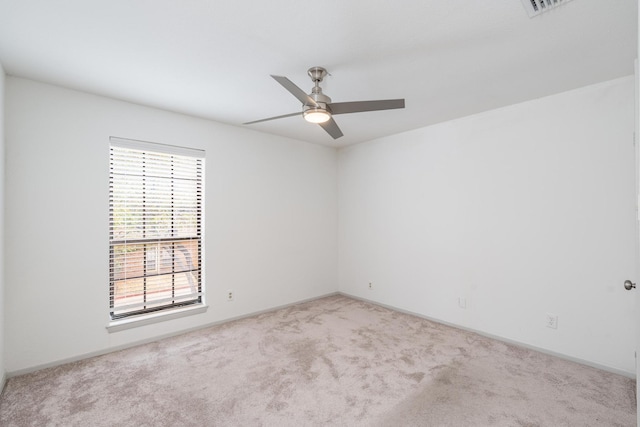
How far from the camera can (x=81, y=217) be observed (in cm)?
285

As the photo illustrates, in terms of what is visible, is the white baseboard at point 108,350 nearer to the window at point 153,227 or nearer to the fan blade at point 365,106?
the window at point 153,227

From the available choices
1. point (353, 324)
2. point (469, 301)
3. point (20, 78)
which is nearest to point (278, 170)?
point (353, 324)

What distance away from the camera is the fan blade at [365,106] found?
82.1 inches

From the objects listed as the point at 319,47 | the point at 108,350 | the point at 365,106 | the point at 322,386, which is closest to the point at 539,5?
the point at 365,106

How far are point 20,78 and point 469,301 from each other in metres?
4.84

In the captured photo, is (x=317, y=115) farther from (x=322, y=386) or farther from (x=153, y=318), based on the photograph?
(x=153, y=318)

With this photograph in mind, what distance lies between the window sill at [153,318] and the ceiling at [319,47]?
2.24 meters

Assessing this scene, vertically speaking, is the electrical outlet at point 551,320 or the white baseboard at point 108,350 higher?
the electrical outlet at point 551,320

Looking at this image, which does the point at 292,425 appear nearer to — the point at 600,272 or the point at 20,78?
the point at 600,272

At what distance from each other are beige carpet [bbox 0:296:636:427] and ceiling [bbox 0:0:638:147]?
7.90ft

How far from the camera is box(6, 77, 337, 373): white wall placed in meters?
2.57

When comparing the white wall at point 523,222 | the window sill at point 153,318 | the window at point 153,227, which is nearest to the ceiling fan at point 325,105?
the white wall at point 523,222

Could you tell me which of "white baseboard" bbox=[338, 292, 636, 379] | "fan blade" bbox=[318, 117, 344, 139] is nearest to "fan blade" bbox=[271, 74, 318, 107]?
"fan blade" bbox=[318, 117, 344, 139]

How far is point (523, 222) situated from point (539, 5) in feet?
6.75
